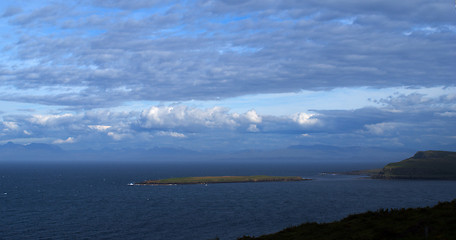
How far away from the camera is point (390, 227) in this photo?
3941cm

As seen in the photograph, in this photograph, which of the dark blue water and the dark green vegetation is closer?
the dark green vegetation

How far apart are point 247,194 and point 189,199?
27.1 m

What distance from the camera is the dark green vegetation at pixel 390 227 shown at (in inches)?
1353

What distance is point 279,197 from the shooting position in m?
140

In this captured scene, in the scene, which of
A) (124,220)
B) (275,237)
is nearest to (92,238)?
(124,220)

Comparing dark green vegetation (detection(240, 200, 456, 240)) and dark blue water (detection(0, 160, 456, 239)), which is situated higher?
dark green vegetation (detection(240, 200, 456, 240))

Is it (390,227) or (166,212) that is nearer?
(390,227)

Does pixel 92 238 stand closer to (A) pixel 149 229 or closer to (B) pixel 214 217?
(A) pixel 149 229

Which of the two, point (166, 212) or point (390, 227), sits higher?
point (390, 227)

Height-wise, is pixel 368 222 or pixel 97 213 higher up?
pixel 368 222

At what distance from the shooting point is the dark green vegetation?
34375 mm

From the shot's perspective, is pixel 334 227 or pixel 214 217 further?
pixel 214 217

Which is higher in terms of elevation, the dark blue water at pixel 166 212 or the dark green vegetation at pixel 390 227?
the dark green vegetation at pixel 390 227

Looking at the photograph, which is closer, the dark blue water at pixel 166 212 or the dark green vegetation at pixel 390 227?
the dark green vegetation at pixel 390 227
